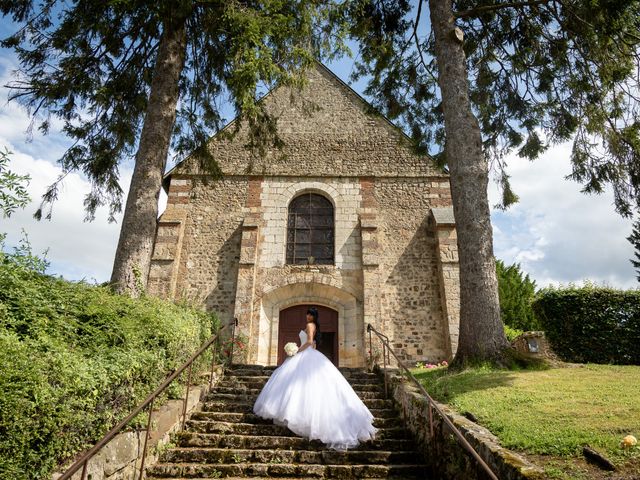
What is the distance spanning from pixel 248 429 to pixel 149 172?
15.4 ft

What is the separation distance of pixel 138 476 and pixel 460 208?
5881 mm

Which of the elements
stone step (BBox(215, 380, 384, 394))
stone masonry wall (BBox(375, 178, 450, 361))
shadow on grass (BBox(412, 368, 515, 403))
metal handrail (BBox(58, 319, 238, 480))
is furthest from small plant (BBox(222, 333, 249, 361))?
shadow on grass (BBox(412, 368, 515, 403))

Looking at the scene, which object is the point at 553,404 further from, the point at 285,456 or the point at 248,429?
the point at 248,429

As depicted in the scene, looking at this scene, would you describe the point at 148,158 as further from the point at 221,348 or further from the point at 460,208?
the point at 460,208

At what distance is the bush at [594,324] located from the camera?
839 centimetres

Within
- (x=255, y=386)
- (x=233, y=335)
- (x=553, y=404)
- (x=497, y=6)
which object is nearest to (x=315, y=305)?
(x=233, y=335)

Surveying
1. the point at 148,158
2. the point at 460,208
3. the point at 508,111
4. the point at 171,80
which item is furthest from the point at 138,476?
the point at 508,111

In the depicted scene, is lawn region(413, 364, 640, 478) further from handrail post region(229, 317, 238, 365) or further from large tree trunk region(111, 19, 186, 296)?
large tree trunk region(111, 19, 186, 296)

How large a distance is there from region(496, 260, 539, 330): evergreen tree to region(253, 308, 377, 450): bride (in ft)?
42.2

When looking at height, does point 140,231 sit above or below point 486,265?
above

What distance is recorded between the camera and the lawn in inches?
127

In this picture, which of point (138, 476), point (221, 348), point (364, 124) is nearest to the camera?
point (138, 476)

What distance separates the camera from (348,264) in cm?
1096

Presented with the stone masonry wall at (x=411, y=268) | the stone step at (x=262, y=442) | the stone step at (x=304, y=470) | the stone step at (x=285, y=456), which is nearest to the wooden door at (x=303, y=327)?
the stone masonry wall at (x=411, y=268)
